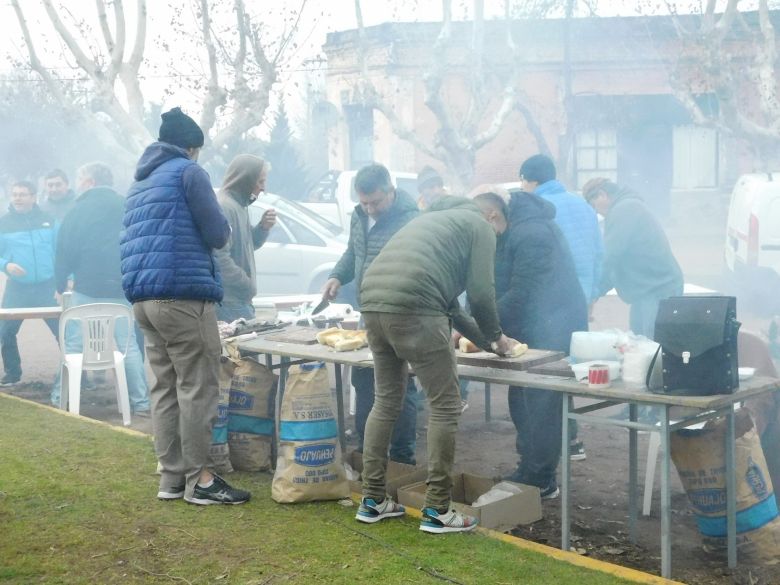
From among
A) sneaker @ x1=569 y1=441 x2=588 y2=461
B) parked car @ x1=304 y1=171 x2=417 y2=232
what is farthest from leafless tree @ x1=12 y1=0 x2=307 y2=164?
sneaker @ x1=569 y1=441 x2=588 y2=461

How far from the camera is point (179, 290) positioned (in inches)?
192


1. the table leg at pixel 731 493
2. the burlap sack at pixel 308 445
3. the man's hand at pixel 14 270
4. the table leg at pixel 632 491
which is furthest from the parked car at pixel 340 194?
the table leg at pixel 731 493

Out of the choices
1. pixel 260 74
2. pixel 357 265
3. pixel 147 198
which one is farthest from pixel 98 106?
pixel 147 198

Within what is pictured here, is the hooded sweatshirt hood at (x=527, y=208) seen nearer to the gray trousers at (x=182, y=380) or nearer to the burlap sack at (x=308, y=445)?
the burlap sack at (x=308, y=445)

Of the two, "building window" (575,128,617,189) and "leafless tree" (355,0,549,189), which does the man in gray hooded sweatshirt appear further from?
"building window" (575,128,617,189)

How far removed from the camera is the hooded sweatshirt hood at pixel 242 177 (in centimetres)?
622

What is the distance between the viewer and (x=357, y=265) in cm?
643

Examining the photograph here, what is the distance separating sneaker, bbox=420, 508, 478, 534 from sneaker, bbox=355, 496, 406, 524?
0.26m

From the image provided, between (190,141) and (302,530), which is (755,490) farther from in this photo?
(190,141)

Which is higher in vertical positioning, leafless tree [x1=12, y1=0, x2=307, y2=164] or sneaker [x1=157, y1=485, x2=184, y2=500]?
leafless tree [x1=12, y1=0, x2=307, y2=164]

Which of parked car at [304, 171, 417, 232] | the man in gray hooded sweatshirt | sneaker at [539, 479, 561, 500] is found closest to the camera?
sneaker at [539, 479, 561, 500]

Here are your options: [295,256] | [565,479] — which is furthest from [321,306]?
[295,256]

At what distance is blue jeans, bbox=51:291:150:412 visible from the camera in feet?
26.7

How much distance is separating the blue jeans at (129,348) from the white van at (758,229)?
Result: 766 centimetres
